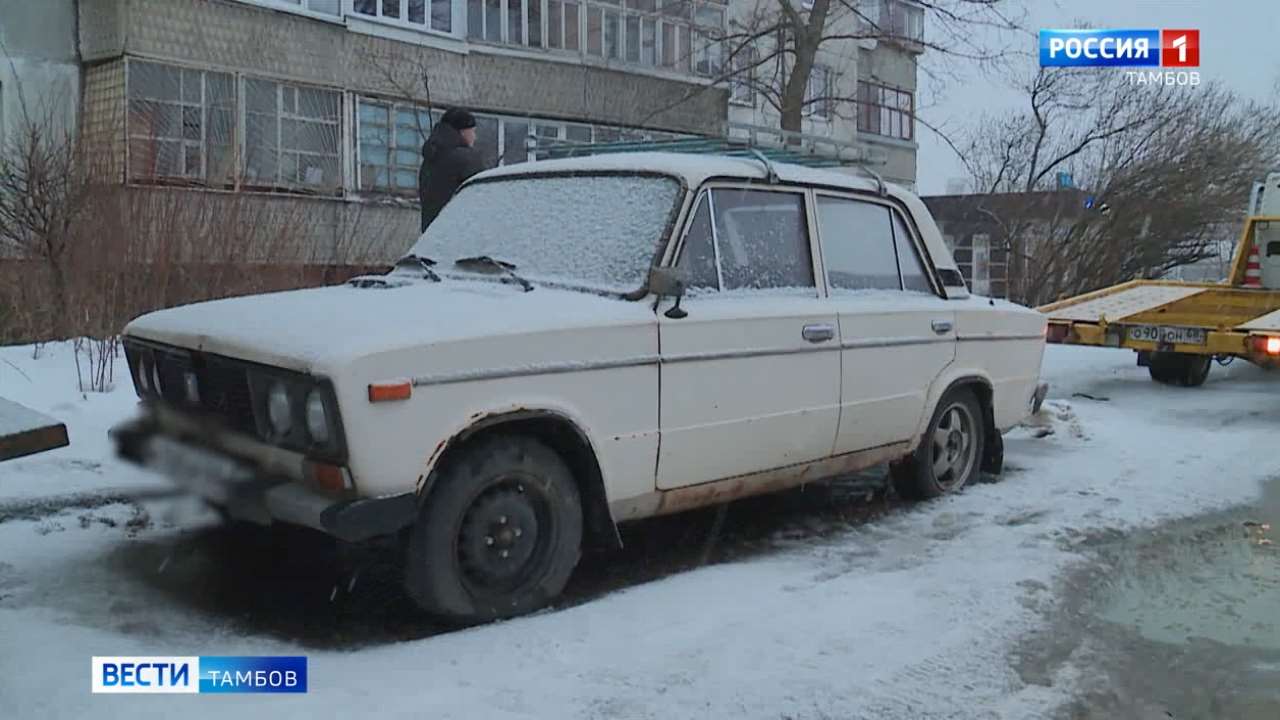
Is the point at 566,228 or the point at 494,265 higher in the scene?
the point at 566,228

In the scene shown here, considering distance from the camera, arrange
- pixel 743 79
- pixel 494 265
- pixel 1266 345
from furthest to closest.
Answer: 1. pixel 743 79
2. pixel 1266 345
3. pixel 494 265

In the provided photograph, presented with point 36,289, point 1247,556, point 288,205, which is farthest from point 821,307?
point 288,205

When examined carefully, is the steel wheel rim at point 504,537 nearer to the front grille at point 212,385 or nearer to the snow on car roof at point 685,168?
the front grille at point 212,385

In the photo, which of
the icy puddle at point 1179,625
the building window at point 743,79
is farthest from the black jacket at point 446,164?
the building window at point 743,79

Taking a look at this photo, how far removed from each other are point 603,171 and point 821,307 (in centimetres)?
119

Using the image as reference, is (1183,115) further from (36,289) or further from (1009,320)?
(36,289)

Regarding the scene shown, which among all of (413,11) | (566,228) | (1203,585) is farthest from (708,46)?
(1203,585)

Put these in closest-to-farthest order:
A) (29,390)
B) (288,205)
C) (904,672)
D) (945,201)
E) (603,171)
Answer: (904,672)
(603,171)
(29,390)
(288,205)
(945,201)

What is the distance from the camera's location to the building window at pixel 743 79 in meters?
22.9

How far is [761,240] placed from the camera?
5.26m

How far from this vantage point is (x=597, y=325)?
434 centimetres

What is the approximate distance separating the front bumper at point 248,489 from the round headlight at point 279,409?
0.56 feet

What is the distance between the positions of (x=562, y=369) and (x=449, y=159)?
403 centimetres

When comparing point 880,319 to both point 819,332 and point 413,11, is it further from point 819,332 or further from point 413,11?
point 413,11
